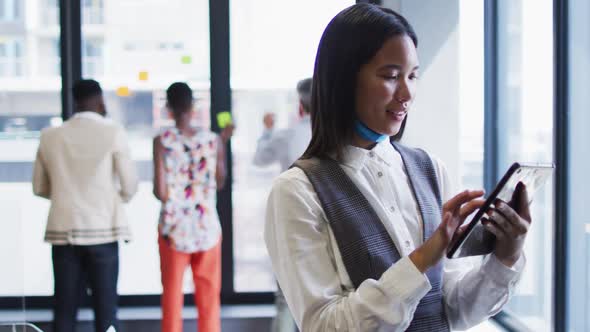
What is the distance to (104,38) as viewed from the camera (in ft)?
14.9

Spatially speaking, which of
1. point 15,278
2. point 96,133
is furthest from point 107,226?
point 15,278

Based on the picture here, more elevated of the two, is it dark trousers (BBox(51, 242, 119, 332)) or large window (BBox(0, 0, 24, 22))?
large window (BBox(0, 0, 24, 22))

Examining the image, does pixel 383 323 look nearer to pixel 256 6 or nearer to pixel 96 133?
pixel 96 133

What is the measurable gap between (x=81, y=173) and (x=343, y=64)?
2597 mm

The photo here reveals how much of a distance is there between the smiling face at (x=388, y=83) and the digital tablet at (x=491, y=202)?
229 mm

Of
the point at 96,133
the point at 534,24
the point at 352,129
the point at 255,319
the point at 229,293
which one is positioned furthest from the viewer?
the point at 229,293

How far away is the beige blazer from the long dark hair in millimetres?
2470

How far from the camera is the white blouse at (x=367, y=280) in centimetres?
109

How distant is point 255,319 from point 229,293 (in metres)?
0.35

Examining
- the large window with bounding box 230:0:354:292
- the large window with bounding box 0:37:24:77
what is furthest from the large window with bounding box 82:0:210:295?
the large window with bounding box 0:37:24:77

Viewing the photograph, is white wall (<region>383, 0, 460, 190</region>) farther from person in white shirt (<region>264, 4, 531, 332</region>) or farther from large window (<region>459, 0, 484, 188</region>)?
person in white shirt (<region>264, 4, 531, 332</region>)

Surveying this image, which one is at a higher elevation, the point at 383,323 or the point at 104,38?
the point at 104,38

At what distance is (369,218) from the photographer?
120cm

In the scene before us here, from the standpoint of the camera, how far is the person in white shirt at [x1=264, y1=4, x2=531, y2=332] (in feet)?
3.61
